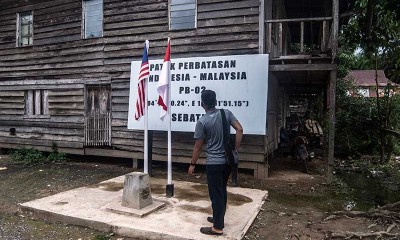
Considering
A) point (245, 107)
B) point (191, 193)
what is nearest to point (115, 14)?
point (245, 107)

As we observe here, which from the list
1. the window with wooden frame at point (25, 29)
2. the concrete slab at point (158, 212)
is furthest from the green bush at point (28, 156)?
the concrete slab at point (158, 212)

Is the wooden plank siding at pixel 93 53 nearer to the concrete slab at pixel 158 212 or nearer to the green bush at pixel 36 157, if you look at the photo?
the green bush at pixel 36 157

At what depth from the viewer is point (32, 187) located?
783 cm

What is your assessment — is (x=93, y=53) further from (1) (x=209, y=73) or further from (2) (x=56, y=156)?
(1) (x=209, y=73)

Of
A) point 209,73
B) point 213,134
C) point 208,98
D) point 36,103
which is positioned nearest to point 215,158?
point 213,134

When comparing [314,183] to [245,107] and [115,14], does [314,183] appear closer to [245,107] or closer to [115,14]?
[245,107]

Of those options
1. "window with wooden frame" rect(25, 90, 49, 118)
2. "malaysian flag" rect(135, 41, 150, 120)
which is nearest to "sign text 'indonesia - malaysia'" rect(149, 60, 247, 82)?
"malaysian flag" rect(135, 41, 150, 120)

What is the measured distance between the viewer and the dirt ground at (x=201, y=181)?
16.6 ft

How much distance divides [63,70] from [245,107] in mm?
6331

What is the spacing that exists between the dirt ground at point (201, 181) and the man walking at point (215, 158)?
2.32ft

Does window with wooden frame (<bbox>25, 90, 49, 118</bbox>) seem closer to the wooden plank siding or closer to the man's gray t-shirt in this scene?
the wooden plank siding

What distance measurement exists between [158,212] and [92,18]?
730cm

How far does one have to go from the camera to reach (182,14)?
30.1 feet

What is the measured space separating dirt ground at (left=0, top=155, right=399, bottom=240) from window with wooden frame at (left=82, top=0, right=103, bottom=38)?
4040mm
